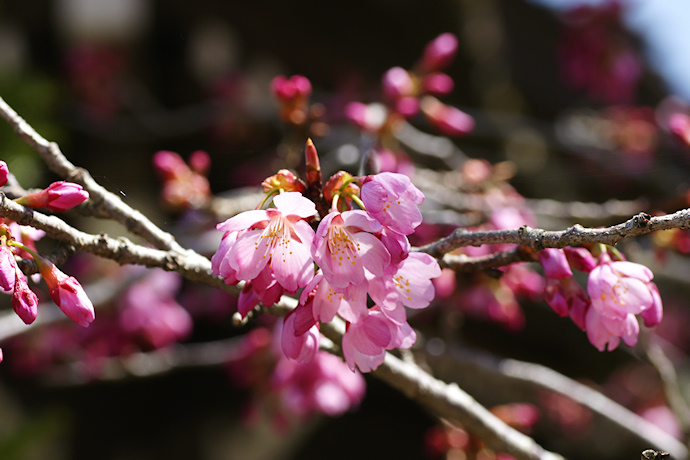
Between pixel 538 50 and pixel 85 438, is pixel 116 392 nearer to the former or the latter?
pixel 85 438

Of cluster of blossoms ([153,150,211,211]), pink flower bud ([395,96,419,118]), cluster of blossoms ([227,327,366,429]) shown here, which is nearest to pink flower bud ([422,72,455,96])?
pink flower bud ([395,96,419,118])

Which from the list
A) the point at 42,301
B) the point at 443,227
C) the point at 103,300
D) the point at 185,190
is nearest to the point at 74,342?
the point at 42,301

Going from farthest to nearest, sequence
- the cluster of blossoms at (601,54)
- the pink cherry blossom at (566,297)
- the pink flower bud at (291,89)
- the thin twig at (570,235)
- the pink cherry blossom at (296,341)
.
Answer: the cluster of blossoms at (601,54)
the pink flower bud at (291,89)
the pink cherry blossom at (566,297)
the pink cherry blossom at (296,341)
the thin twig at (570,235)

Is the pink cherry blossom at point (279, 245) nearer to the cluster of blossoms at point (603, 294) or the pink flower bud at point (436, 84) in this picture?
the cluster of blossoms at point (603, 294)

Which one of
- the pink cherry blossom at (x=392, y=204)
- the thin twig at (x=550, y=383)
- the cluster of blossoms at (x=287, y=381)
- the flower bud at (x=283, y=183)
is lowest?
the cluster of blossoms at (x=287, y=381)

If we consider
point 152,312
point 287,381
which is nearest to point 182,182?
point 152,312

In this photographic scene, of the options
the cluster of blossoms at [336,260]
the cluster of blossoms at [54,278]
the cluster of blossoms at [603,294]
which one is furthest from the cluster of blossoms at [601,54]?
the cluster of blossoms at [54,278]

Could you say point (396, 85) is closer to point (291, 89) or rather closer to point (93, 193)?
point (291, 89)
